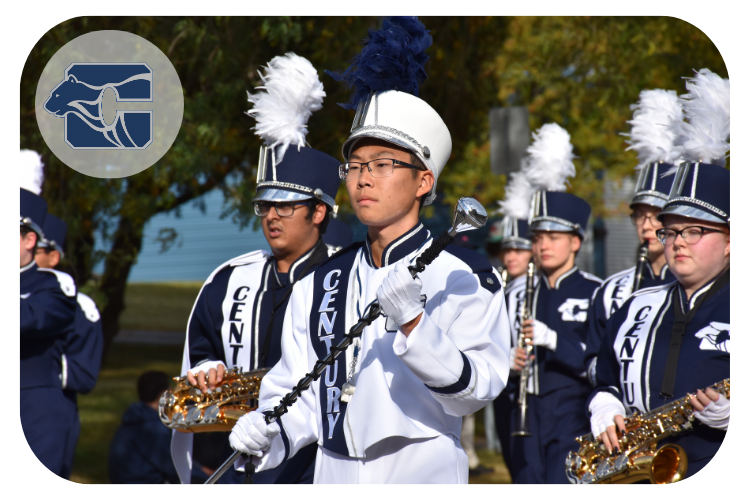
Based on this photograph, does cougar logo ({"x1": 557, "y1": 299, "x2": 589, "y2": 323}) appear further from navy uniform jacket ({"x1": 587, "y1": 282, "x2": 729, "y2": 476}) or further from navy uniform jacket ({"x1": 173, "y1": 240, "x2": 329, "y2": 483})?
navy uniform jacket ({"x1": 173, "y1": 240, "x2": 329, "y2": 483})

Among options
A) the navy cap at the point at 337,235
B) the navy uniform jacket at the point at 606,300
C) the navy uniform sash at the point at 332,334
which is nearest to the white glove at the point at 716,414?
the navy uniform jacket at the point at 606,300

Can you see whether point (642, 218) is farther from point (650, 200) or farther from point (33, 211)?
point (33, 211)

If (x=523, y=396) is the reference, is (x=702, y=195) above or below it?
above

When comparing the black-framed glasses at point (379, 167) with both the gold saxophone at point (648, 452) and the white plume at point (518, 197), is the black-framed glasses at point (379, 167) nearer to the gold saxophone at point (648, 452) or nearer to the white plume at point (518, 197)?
the gold saxophone at point (648, 452)

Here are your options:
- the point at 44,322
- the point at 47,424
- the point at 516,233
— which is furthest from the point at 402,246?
the point at 516,233

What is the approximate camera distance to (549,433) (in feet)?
20.2

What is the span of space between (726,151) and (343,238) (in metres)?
3.50

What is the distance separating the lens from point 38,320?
5.03 m

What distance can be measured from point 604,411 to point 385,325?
161 centimetres

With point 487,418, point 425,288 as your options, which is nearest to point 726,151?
point 425,288

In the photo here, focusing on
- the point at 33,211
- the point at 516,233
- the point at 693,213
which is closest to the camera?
the point at 693,213

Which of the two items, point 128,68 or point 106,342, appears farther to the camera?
point 106,342

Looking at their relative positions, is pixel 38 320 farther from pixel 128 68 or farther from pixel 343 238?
pixel 343 238

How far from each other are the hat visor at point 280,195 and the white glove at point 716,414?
2.21m
